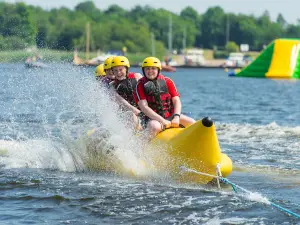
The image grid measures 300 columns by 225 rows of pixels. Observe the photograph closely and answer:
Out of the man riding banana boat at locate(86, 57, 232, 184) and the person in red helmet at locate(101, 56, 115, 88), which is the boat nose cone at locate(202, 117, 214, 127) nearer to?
the man riding banana boat at locate(86, 57, 232, 184)

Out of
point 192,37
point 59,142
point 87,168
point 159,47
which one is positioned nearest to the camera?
point 87,168

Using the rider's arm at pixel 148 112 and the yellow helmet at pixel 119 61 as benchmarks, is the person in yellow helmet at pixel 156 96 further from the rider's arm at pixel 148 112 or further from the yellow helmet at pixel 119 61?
the yellow helmet at pixel 119 61

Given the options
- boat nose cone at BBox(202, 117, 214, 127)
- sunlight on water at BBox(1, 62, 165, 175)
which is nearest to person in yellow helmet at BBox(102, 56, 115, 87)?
sunlight on water at BBox(1, 62, 165, 175)

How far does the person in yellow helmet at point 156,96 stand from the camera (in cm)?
925

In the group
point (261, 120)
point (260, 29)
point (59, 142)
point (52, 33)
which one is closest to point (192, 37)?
point (260, 29)

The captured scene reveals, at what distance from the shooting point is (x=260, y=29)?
12575 centimetres

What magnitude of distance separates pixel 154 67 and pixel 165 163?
1376mm

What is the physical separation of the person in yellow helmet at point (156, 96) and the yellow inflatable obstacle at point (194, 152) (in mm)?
605

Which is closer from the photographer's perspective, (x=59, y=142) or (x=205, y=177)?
(x=205, y=177)

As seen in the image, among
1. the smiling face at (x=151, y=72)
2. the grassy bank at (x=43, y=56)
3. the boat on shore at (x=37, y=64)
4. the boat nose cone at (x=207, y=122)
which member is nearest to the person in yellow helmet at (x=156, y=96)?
the smiling face at (x=151, y=72)

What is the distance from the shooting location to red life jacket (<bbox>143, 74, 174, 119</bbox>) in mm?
9312

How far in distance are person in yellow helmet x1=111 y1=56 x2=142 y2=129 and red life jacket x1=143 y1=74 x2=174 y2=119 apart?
509 millimetres

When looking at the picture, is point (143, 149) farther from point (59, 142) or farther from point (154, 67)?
point (59, 142)

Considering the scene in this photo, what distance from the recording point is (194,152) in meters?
8.25
